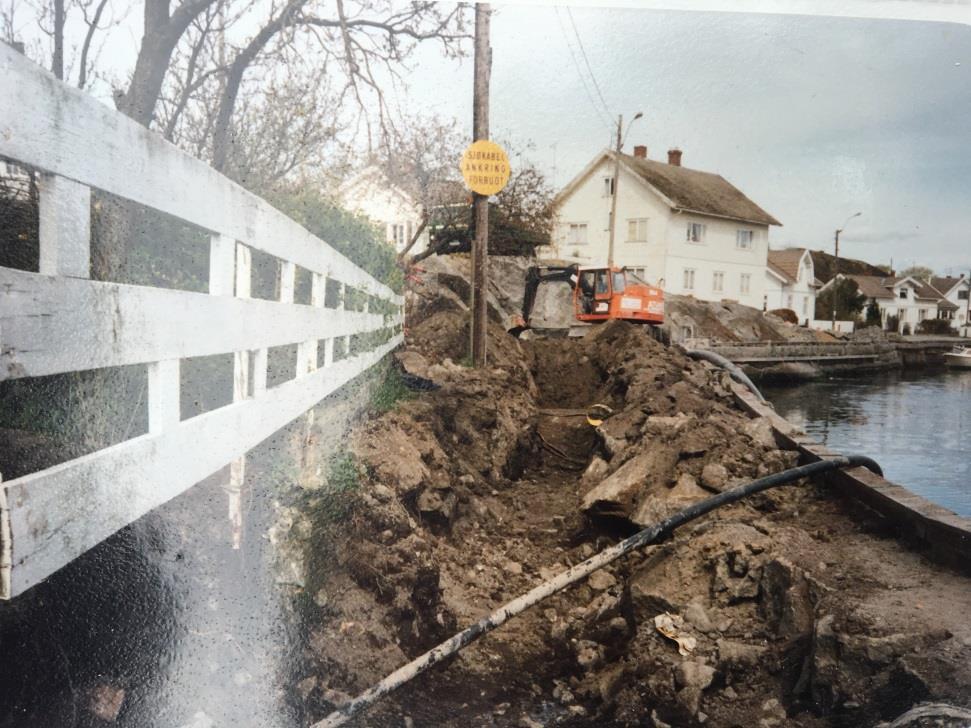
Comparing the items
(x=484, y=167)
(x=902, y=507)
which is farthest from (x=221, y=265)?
(x=902, y=507)

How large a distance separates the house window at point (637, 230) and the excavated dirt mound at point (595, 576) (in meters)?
0.29

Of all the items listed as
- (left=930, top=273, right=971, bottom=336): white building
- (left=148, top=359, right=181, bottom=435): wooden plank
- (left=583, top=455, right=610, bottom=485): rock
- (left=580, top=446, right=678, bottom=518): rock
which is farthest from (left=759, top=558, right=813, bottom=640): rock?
(left=148, top=359, right=181, bottom=435): wooden plank

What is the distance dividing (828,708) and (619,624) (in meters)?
0.52

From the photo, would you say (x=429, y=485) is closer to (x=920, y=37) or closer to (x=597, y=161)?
(x=597, y=161)

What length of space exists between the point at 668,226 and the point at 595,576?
1.03 metres

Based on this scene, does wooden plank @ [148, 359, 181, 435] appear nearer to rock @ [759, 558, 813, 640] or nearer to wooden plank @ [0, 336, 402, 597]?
wooden plank @ [0, 336, 402, 597]

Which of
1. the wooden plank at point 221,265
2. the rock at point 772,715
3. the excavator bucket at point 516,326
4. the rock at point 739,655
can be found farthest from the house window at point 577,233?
the rock at point 772,715

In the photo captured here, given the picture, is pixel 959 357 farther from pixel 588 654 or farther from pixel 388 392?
pixel 388 392

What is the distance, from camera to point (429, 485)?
175cm

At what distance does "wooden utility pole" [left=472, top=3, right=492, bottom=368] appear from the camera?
66.3 inches

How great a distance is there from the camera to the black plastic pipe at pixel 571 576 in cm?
151

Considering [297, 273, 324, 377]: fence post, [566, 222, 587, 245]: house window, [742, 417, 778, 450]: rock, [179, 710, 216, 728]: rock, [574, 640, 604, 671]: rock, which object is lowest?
[179, 710, 216, 728]: rock

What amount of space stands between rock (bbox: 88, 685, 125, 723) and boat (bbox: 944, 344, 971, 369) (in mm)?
2632

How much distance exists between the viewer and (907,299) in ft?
7.39
